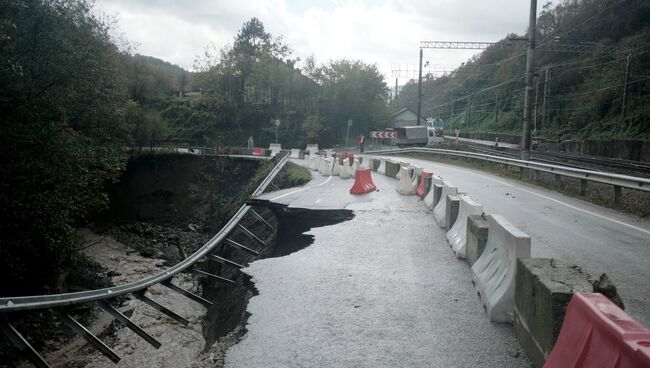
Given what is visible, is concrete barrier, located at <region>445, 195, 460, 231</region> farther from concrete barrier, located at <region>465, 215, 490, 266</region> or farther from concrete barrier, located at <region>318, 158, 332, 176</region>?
concrete barrier, located at <region>318, 158, 332, 176</region>

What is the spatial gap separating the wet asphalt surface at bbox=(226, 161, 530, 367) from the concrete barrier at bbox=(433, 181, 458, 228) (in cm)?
44

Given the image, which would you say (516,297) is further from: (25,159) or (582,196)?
(25,159)

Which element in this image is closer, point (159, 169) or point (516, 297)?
point (516, 297)

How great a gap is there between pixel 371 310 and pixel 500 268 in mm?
1562

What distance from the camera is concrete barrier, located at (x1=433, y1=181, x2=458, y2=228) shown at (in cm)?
1116

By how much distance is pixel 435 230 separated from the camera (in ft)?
35.9

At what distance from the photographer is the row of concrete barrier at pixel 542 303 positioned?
2701 millimetres

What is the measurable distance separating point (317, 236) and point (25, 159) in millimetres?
9716

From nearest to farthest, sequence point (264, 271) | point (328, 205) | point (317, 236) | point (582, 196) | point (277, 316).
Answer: point (277, 316), point (264, 271), point (317, 236), point (328, 205), point (582, 196)

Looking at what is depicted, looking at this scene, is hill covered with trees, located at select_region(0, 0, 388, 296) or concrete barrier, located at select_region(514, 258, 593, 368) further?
hill covered with trees, located at select_region(0, 0, 388, 296)

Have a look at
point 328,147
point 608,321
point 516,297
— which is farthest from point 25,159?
point 328,147

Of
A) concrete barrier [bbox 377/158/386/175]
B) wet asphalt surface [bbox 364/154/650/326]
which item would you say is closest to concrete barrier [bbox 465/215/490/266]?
wet asphalt surface [bbox 364/154/650/326]

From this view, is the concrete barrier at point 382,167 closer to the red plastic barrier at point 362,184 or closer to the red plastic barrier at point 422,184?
the red plastic barrier at point 362,184

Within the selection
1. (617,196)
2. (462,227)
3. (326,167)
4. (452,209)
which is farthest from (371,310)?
(326,167)
